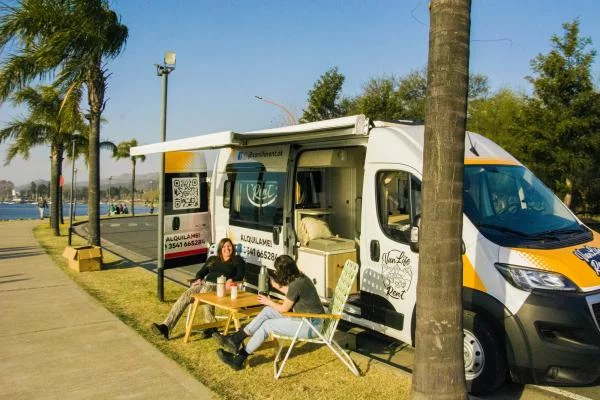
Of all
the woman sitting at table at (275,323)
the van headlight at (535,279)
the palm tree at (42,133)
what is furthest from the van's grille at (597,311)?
the palm tree at (42,133)

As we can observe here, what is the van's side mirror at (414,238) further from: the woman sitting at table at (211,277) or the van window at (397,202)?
the woman sitting at table at (211,277)

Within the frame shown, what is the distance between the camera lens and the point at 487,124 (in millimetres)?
28500

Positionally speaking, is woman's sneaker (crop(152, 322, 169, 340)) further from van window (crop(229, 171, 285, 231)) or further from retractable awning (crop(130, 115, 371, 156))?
retractable awning (crop(130, 115, 371, 156))

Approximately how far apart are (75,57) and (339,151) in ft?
25.2

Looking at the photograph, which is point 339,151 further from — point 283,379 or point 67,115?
point 67,115

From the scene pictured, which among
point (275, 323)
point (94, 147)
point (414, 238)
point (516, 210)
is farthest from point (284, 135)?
point (94, 147)

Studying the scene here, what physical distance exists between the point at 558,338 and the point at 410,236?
1633 millimetres

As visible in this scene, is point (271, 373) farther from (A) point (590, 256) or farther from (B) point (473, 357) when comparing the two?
(A) point (590, 256)

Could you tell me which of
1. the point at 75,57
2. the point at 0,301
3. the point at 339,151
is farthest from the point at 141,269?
the point at 339,151

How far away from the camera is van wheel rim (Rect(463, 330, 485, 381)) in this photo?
14.7 feet

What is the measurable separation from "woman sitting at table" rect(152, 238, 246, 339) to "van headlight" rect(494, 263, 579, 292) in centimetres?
339

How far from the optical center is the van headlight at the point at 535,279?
4199 mm

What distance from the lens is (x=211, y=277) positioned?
22.0 ft

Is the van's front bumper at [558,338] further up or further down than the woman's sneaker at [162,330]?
further up
